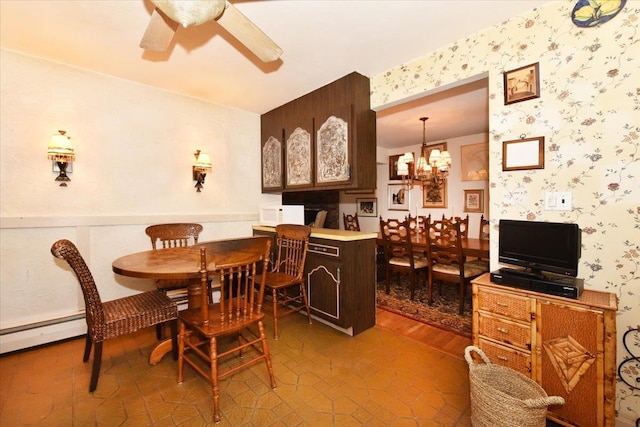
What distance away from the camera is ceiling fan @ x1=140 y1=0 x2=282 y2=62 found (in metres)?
1.24

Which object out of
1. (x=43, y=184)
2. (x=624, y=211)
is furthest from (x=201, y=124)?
(x=624, y=211)

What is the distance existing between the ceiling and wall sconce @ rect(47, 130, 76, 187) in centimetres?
73

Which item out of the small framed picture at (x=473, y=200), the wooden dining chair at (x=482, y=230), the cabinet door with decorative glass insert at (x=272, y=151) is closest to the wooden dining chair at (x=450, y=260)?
the wooden dining chair at (x=482, y=230)

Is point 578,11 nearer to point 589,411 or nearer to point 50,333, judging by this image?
point 589,411

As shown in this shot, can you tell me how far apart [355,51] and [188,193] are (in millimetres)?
2421

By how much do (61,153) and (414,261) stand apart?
3.98 m

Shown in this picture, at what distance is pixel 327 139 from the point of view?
9.94ft

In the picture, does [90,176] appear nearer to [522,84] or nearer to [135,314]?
[135,314]

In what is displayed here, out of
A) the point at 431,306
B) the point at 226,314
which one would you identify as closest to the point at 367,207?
the point at 431,306

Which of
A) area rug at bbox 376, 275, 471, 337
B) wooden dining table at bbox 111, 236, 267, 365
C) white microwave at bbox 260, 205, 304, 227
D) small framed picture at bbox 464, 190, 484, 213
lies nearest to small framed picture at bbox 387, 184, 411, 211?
small framed picture at bbox 464, 190, 484, 213

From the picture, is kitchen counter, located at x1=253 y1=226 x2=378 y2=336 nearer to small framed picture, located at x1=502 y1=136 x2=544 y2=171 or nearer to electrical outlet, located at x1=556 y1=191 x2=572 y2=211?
small framed picture, located at x1=502 y1=136 x2=544 y2=171

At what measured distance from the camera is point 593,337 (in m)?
1.42

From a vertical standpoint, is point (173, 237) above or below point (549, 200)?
below

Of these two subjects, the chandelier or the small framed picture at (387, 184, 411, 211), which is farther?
the small framed picture at (387, 184, 411, 211)
